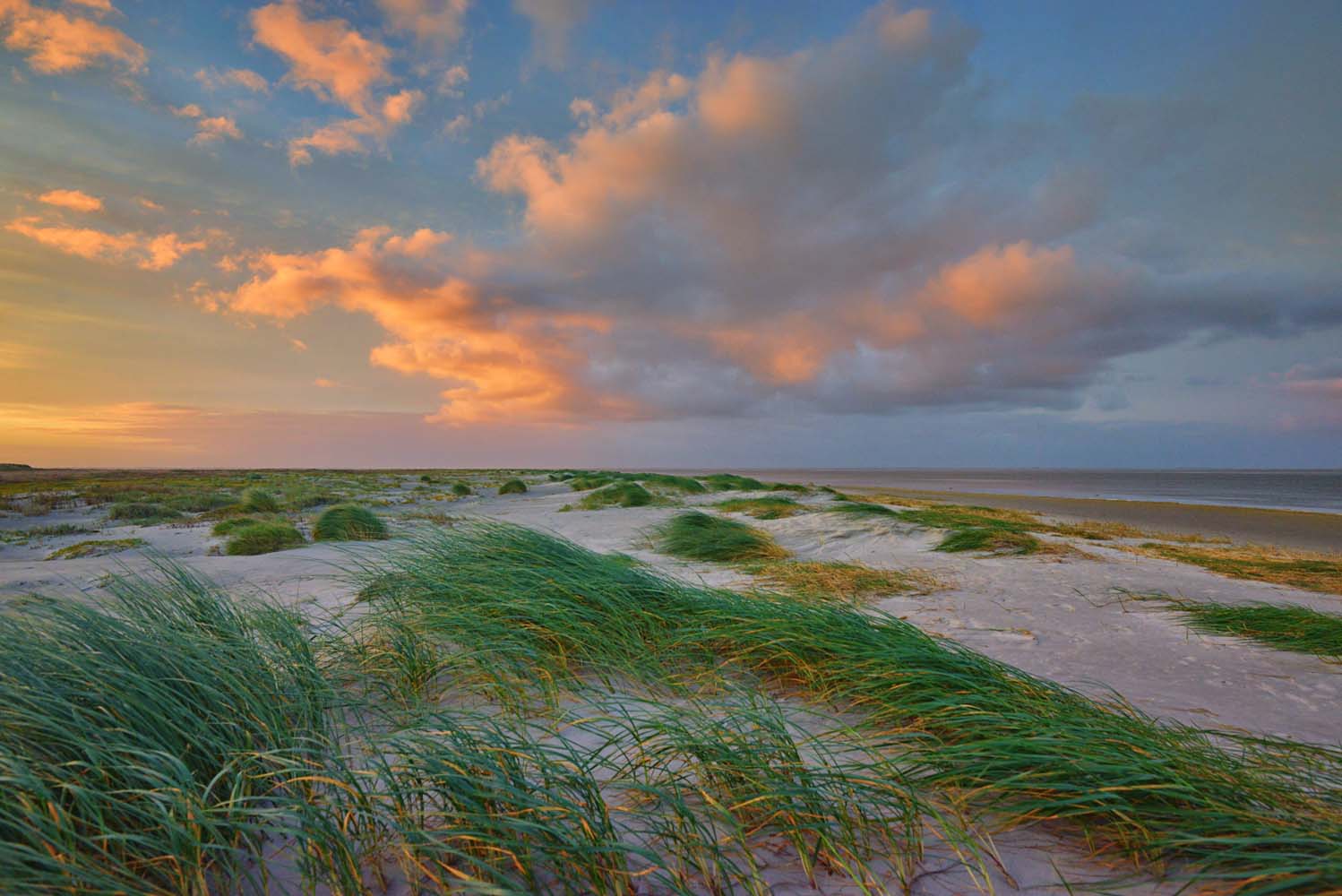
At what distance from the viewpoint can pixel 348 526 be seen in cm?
880

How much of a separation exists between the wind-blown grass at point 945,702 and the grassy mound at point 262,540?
5.02m

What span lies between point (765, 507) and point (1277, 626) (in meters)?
8.43

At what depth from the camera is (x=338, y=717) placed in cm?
205

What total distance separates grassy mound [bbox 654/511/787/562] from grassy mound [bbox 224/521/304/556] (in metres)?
5.14

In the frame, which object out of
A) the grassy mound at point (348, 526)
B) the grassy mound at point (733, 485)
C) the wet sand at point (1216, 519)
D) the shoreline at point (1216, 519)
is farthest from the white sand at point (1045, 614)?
the grassy mound at point (733, 485)

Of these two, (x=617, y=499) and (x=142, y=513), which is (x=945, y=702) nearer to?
(x=617, y=499)

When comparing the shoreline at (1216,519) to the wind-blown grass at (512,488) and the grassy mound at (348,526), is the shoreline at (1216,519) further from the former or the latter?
the wind-blown grass at (512,488)

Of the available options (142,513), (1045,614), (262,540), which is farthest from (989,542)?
(142,513)

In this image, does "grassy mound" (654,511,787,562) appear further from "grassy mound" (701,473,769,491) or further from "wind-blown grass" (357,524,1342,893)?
"grassy mound" (701,473,769,491)

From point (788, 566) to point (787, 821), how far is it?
4.34 metres

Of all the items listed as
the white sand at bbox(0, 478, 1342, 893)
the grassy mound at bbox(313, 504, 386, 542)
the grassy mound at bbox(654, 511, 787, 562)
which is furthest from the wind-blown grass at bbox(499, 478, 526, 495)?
the grassy mound at bbox(654, 511, 787, 562)

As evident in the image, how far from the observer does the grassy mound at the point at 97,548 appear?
23.6 ft

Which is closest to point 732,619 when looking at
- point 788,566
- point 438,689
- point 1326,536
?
point 438,689

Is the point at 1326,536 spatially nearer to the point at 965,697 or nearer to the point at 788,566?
the point at 788,566
